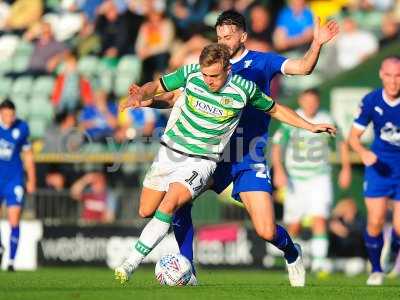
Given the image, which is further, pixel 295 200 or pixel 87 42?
pixel 87 42

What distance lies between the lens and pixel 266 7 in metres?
22.3

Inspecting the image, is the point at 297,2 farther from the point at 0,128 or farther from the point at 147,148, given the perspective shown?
the point at 0,128

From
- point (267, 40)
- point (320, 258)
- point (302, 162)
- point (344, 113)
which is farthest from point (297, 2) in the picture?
point (320, 258)

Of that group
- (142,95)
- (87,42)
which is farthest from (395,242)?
(87,42)

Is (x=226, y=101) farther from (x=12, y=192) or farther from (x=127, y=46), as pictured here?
(x=127, y=46)

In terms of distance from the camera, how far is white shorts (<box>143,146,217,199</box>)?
1059 centimetres

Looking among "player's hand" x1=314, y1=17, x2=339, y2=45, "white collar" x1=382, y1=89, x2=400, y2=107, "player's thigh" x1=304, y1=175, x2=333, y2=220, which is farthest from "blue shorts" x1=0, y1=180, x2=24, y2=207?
"player's hand" x1=314, y1=17, x2=339, y2=45

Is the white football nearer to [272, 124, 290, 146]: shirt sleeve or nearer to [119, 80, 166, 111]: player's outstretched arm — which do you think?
[119, 80, 166, 111]: player's outstretched arm

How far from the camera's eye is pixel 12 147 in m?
17.1

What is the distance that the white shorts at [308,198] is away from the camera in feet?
57.5

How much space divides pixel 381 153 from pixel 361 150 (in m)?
0.64

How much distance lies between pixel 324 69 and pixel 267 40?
118 centimetres

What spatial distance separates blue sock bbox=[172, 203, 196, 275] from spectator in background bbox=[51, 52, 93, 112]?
10189mm

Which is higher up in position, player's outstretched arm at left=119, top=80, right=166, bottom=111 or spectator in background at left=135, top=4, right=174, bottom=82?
player's outstretched arm at left=119, top=80, right=166, bottom=111
